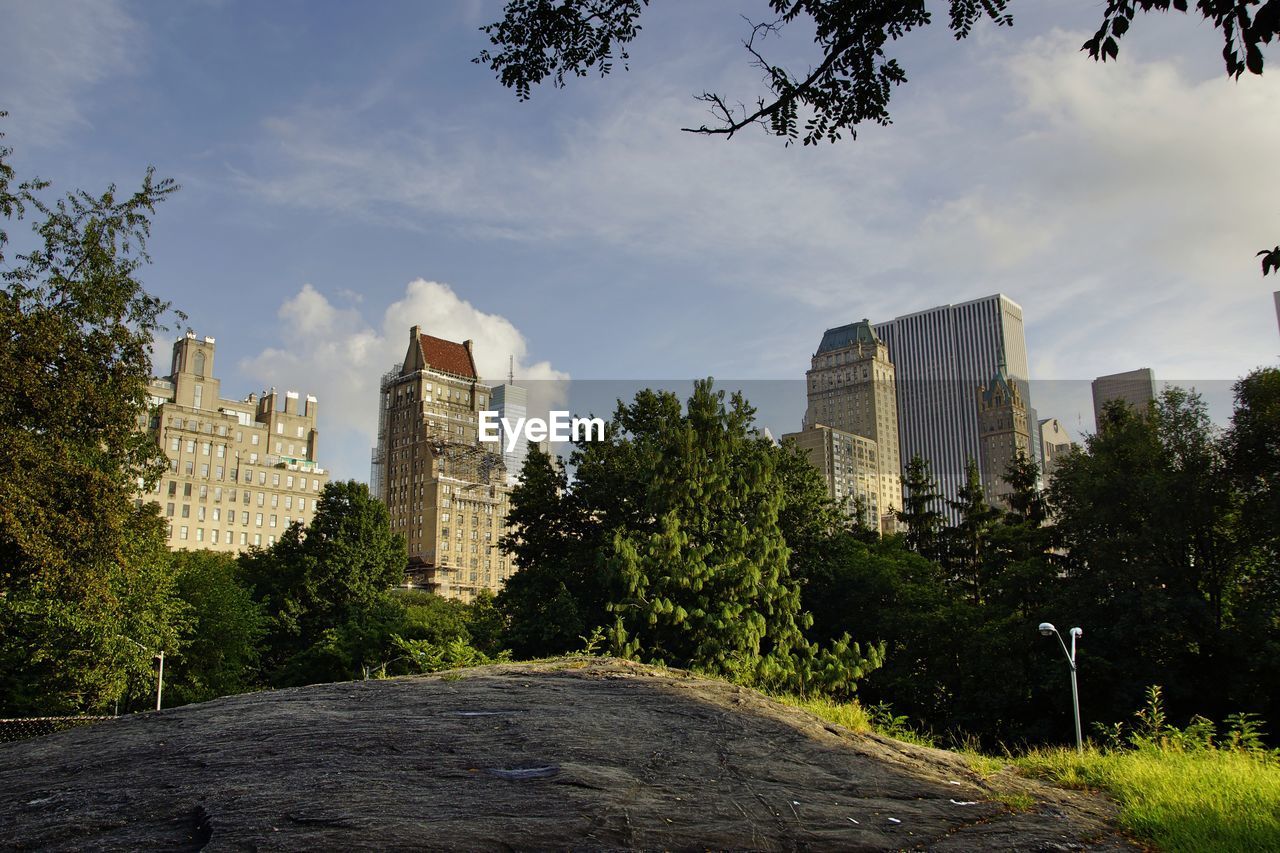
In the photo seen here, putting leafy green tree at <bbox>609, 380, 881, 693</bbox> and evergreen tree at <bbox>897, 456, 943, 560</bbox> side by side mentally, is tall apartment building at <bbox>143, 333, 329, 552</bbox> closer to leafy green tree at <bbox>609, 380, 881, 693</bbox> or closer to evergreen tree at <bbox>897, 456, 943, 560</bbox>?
evergreen tree at <bbox>897, 456, 943, 560</bbox>

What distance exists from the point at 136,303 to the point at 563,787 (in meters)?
21.3

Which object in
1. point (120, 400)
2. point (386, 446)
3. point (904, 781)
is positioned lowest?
point (904, 781)

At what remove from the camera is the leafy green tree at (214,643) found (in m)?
48.9

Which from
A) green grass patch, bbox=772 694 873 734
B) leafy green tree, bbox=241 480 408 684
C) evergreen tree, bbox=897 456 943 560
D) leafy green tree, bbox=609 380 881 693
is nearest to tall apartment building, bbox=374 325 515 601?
leafy green tree, bbox=241 480 408 684

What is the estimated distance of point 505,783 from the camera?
32.5 feet

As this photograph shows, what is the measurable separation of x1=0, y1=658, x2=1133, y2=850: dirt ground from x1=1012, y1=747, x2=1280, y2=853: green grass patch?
45 cm

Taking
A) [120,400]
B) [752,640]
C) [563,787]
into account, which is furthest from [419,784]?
[752,640]

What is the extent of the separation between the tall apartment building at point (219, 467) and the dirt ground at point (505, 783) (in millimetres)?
Answer: 130400

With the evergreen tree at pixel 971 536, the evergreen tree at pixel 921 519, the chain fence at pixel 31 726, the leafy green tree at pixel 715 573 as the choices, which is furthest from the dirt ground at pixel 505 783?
the evergreen tree at pixel 921 519

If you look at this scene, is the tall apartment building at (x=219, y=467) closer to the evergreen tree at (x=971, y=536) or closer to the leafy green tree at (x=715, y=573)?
the evergreen tree at (x=971, y=536)

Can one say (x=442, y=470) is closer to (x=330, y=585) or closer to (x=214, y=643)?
(x=330, y=585)

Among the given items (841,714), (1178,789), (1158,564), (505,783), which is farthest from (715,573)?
(505,783)

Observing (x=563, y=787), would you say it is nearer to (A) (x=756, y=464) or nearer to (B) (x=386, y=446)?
(A) (x=756, y=464)

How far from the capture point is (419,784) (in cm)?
976
